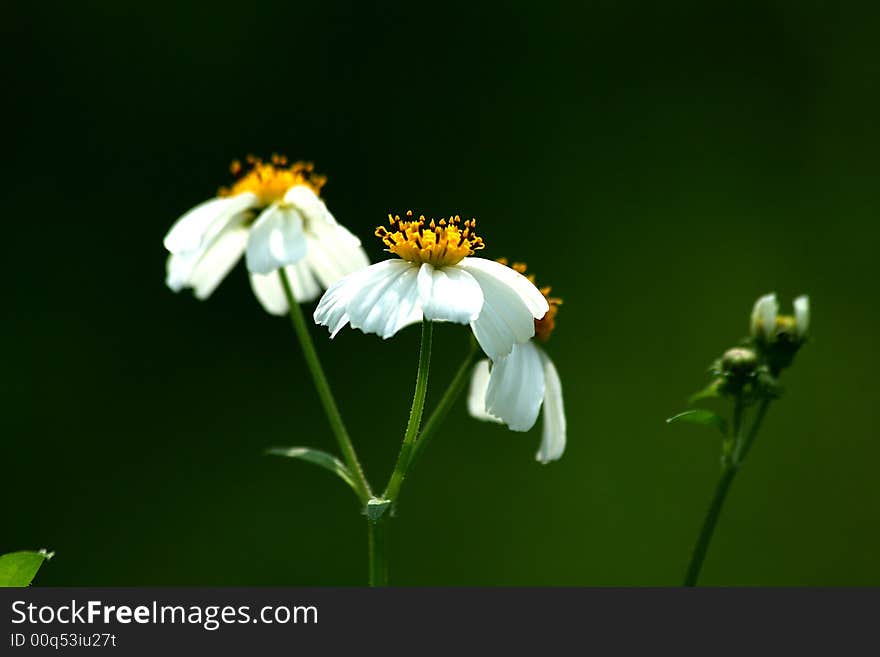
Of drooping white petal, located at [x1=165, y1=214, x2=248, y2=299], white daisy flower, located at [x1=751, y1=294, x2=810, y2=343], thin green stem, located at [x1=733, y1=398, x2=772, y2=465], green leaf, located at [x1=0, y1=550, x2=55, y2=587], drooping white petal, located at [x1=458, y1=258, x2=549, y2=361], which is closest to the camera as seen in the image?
green leaf, located at [x1=0, y1=550, x2=55, y2=587]

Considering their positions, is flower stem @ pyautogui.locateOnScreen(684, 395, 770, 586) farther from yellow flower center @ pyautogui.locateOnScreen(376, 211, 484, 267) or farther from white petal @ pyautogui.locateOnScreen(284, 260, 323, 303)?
white petal @ pyautogui.locateOnScreen(284, 260, 323, 303)

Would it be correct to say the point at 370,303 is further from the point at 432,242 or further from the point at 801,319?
the point at 801,319

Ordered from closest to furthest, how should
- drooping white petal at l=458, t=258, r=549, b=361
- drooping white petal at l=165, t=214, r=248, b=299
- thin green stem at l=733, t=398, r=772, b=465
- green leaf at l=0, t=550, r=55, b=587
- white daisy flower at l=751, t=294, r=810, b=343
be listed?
green leaf at l=0, t=550, r=55, b=587 → drooping white petal at l=458, t=258, r=549, b=361 → thin green stem at l=733, t=398, r=772, b=465 → white daisy flower at l=751, t=294, r=810, b=343 → drooping white petal at l=165, t=214, r=248, b=299

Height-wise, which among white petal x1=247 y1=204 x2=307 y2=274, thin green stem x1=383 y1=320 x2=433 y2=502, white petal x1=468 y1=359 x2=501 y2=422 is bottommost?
thin green stem x1=383 y1=320 x2=433 y2=502

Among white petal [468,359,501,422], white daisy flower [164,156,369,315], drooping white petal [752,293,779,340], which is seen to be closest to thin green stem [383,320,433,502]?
white daisy flower [164,156,369,315]

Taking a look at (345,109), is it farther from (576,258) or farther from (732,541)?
(732,541)

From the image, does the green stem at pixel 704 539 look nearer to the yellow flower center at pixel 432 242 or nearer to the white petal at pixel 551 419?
the white petal at pixel 551 419

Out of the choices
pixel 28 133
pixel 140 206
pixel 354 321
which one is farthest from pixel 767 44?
pixel 354 321
